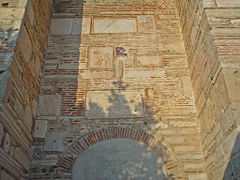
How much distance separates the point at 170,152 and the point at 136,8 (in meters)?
3.40

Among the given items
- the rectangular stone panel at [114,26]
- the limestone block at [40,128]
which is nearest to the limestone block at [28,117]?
the limestone block at [40,128]

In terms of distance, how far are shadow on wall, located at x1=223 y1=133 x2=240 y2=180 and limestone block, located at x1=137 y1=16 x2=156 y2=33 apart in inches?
126

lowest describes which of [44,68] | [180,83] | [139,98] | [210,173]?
[210,173]

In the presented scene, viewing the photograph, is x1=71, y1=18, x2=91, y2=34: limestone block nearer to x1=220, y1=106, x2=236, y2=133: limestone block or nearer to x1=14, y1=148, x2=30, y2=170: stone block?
x1=14, y1=148, x2=30, y2=170: stone block

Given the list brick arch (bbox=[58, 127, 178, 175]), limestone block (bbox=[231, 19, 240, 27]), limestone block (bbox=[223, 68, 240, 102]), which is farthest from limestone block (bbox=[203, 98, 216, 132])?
limestone block (bbox=[231, 19, 240, 27])

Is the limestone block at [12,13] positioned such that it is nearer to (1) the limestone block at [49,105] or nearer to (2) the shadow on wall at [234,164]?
(1) the limestone block at [49,105]

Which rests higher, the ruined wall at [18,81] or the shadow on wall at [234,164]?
the ruined wall at [18,81]

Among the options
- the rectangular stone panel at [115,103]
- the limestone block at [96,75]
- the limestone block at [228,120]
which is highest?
the limestone block at [96,75]

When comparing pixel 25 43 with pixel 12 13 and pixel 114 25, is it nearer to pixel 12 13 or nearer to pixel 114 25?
pixel 12 13

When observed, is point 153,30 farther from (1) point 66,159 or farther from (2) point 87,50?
(1) point 66,159

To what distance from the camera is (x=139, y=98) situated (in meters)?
4.37

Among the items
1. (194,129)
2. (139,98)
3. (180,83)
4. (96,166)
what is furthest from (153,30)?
(96,166)

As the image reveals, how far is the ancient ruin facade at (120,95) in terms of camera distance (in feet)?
10.8

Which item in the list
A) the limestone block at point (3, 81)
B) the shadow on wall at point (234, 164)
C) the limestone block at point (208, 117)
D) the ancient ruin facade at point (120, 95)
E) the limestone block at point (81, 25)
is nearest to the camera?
the shadow on wall at point (234, 164)
